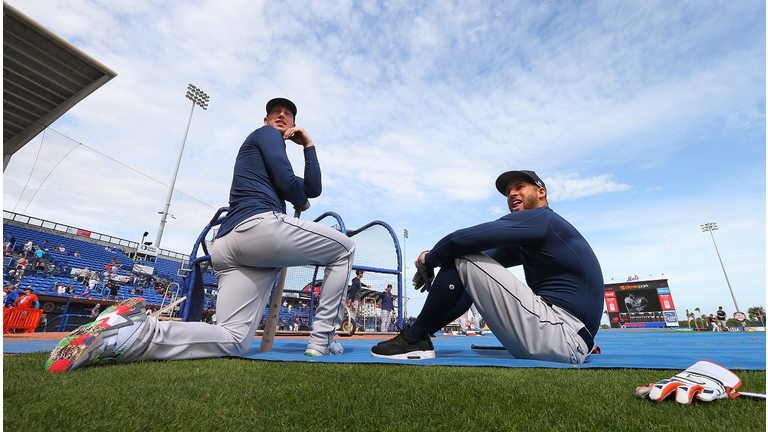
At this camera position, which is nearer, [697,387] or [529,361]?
[697,387]

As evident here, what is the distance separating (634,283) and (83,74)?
33.5 metres

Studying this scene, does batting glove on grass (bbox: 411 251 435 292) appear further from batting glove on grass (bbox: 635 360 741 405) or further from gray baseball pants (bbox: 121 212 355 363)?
batting glove on grass (bbox: 635 360 741 405)

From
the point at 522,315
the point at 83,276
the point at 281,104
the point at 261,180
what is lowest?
the point at 522,315

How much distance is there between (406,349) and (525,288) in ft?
2.92

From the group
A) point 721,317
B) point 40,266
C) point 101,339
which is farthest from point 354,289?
point 40,266

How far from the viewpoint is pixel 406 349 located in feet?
7.95

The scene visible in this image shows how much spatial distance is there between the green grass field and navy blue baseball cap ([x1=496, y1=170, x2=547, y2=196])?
55.9 inches

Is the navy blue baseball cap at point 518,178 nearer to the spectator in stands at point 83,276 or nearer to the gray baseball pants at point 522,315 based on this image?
the gray baseball pants at point 522,315

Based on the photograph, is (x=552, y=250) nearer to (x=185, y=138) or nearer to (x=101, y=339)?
(x=101, y=339)

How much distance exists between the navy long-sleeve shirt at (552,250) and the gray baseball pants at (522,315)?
102 millimetres

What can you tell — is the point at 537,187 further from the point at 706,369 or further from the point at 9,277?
the point at 9,277

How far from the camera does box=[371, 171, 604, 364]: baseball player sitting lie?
209 centimetres

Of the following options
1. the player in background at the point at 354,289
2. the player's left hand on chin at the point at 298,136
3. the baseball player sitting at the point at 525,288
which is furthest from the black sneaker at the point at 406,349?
the player in background at the point at 354,289

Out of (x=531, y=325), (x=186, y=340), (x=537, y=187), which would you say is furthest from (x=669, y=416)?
(x=186, y=340)
